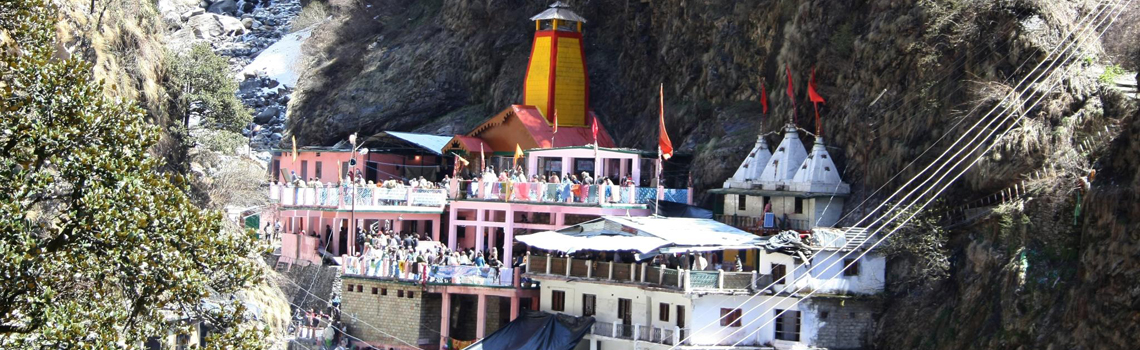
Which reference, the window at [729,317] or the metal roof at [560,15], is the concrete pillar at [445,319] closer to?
the window at [729,317]

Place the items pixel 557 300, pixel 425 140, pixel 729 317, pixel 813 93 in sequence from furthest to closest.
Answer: pixel 425 140
pixel 557 300
pixel 813 93
pixel 729 317

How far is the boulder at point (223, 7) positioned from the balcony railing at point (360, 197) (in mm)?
60100

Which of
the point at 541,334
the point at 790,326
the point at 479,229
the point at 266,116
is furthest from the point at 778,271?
the point at 266,116

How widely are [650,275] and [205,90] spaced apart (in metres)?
28.4

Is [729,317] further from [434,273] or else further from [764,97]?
[434,273]

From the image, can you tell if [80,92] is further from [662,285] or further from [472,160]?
[472,160]

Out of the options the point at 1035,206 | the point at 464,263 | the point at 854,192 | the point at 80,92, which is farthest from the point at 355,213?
the point at 80,92

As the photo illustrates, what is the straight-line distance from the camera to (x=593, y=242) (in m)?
45.2

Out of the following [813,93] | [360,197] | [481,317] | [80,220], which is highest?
[813,93]

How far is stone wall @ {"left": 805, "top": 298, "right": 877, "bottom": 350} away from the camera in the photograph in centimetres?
4284

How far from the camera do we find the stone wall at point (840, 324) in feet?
141

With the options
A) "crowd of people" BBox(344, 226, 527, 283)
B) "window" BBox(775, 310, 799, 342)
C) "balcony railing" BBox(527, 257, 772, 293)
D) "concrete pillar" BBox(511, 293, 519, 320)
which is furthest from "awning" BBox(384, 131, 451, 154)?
"window" BBox(775, 310, 799, 342)

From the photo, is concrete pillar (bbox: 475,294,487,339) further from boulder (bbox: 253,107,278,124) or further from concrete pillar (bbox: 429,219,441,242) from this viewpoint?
boulder (bbox: 253,107,278,124)

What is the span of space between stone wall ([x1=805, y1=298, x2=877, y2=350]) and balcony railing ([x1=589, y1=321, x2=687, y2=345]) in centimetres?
379
